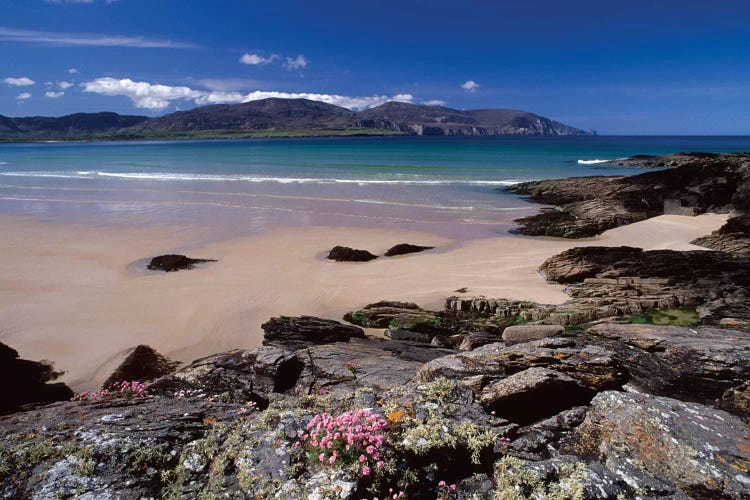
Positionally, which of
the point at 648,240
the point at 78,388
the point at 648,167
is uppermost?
the point at 648,167

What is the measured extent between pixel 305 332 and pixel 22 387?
5723 millimetres

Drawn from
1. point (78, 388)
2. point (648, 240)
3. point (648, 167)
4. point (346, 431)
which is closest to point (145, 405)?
point (346, 431)

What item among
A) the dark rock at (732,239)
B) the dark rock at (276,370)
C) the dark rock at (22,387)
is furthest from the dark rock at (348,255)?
the dark rock at (732,239)

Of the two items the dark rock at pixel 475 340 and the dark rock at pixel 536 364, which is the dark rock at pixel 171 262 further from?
the dark rock at pixel 536 364

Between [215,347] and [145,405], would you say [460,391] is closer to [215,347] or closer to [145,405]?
[145,405]

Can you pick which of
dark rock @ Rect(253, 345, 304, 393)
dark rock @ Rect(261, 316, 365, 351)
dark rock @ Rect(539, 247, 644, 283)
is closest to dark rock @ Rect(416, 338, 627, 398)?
dark rock @ Rect(253, 345, 304, 393)

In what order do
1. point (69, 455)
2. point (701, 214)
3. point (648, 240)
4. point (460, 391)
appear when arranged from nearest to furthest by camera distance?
point (69, 455)
point (460, 391)
point (648, 240)
point (701, 214)

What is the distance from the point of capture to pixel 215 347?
440 inches

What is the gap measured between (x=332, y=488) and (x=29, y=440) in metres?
3.40

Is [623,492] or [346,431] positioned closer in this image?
[623,492]

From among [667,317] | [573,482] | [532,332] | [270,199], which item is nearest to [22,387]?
[573,482]

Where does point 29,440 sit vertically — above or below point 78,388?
above

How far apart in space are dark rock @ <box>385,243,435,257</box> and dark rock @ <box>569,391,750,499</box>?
15.0 metres

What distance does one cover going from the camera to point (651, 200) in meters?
28.8
